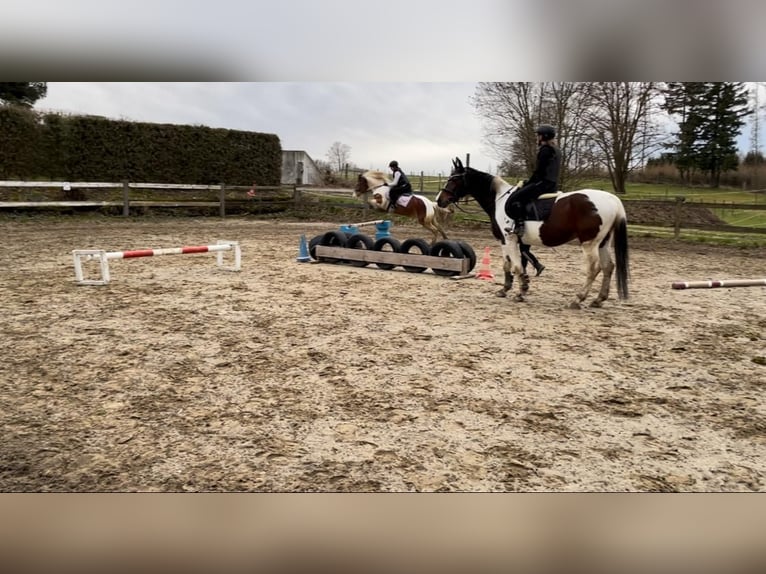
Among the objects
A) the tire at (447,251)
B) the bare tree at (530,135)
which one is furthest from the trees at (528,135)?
the tire at (447,251)

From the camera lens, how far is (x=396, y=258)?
794cm

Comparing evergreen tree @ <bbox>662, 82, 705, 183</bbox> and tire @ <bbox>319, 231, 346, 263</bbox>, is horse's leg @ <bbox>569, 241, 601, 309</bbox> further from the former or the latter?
tire @ <bbox>319, 231, 346, 263</bbox>

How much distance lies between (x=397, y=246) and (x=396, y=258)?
0.29 m

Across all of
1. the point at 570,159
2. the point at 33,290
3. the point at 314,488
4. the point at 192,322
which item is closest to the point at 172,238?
the point at 33,290

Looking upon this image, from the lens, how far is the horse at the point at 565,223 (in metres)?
5.48

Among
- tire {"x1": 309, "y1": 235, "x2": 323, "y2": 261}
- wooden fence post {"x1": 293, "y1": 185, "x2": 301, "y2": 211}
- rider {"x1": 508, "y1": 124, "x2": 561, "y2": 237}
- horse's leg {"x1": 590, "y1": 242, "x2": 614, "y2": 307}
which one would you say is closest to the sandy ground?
horse's leg {"x1": 590, "y1": 242, "x2": 614, "y2": 307}

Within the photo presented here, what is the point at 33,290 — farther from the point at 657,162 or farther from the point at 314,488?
Result: the point at 657,162

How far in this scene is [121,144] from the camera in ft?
53.2

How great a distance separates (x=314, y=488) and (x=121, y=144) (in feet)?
55.7

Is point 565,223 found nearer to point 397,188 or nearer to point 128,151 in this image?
point 397,188

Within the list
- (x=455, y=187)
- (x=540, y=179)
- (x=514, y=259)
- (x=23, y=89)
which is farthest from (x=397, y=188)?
A: (x=23, y=89)

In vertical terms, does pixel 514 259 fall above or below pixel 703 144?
below

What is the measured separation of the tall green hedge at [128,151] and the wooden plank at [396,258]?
10390mm

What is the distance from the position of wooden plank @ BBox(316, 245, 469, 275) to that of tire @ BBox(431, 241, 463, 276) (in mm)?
120
